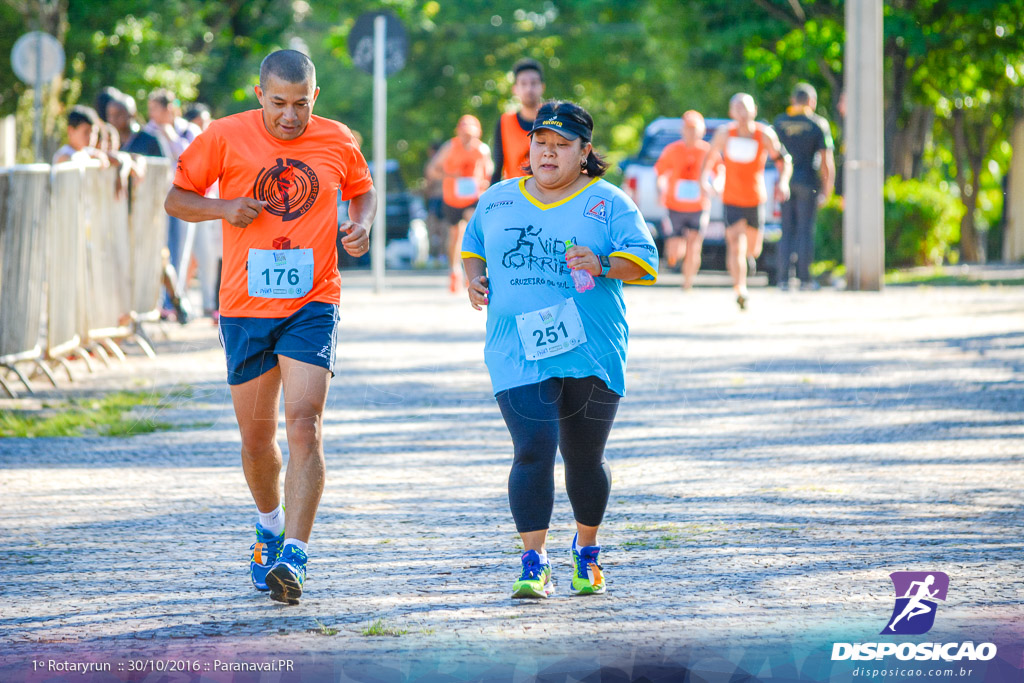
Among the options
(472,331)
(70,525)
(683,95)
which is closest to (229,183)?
(70,525)

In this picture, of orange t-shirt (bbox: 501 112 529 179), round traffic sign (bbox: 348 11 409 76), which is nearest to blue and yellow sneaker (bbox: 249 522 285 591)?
orange t-shirt (bbox: 501 112 529 179)

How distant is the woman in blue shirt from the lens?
514 cm

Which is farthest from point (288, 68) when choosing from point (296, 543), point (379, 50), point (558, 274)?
point (379, 50)

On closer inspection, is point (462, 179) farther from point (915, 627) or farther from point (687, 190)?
point (915, 627)

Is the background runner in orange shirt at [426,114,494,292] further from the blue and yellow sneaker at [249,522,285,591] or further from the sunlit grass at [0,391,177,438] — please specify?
the blue and yellow sneaker at [249,522,285,591]

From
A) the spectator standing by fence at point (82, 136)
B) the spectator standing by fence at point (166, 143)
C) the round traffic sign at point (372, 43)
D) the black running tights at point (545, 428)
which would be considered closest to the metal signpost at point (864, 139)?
the round traffic sign at point (372, 43)

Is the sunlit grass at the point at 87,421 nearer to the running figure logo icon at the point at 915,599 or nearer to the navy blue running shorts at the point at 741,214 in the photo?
the running figure logo icon at the point at 915,599

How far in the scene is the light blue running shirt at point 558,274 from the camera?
5156 mm

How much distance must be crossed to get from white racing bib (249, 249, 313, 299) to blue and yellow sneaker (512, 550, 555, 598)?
3.92 feet

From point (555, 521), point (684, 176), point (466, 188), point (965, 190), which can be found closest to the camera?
point (555, 521)

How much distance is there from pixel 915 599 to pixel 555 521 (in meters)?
1.89

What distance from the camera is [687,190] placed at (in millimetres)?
17125

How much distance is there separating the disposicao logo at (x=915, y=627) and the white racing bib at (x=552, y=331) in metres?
1.33

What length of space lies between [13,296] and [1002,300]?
35.4 ft
